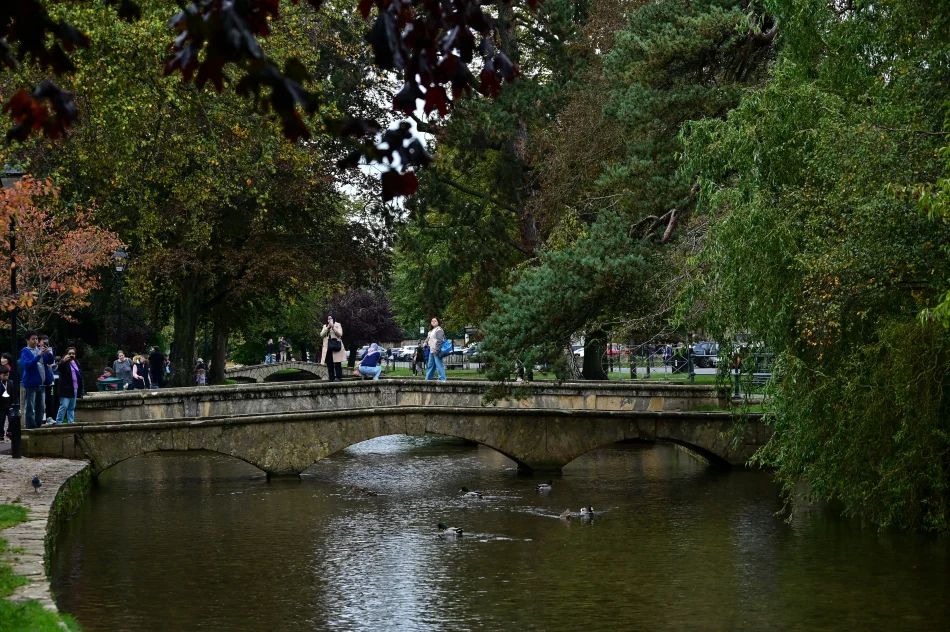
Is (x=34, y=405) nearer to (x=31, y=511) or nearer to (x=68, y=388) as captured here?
(x=68, y=388)

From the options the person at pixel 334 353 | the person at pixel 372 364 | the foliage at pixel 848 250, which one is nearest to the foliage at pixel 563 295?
the foliage at pixel 848 250

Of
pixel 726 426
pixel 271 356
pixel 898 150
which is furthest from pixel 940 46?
pixel 271 356

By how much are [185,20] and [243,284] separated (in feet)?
104

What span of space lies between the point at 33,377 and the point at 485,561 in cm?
1013

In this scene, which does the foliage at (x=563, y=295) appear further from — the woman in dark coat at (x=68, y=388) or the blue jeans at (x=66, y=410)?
the blue jeans at (x=66, y=410)

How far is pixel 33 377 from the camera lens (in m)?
23.0

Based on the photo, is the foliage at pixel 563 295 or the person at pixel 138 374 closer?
the foliage at pixel 563 295

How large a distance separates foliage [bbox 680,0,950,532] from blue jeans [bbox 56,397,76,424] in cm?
1303

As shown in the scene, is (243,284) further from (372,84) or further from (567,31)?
(567,31)

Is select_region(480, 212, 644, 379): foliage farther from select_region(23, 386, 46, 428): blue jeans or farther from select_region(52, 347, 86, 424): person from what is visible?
select_region(23, 386, 46, 428): blue jeans

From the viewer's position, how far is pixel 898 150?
14.3m

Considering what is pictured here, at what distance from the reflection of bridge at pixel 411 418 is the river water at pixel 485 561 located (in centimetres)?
103

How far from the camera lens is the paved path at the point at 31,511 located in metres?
10.9

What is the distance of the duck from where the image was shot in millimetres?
19156
